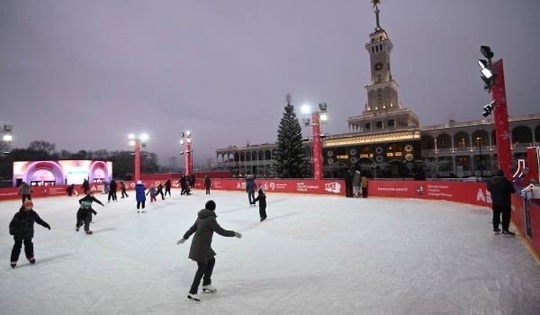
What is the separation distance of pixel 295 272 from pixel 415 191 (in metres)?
13.2

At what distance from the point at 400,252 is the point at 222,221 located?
6459 mm

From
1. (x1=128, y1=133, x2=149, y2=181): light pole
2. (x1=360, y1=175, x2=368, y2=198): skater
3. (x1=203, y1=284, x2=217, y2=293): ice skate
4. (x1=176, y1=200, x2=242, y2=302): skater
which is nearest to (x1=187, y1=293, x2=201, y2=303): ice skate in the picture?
(x1=176, y1=200, x2=242, y2=302): skater

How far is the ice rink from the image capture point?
424cm

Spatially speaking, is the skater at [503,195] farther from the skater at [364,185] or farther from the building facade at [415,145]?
the building facade at [415,145]

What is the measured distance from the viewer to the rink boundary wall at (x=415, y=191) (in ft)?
21.8

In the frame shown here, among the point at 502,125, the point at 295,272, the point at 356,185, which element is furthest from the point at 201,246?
the point at 356,185

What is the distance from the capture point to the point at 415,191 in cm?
1650

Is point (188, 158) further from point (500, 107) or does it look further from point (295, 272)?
point (295, 272)

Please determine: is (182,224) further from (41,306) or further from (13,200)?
(13,200)

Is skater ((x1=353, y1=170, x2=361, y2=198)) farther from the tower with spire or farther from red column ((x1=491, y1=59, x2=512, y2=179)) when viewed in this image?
the tower with spire

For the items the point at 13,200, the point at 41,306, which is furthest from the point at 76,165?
the point at 41,306

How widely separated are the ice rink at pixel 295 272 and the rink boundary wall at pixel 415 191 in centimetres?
65

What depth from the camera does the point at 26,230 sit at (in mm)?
6480

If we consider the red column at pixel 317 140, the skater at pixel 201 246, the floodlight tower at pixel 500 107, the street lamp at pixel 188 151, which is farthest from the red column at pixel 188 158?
the skater at pixel 201 246
